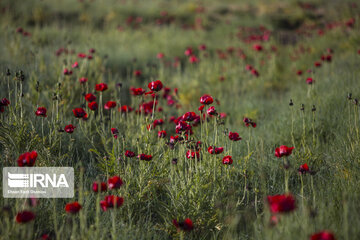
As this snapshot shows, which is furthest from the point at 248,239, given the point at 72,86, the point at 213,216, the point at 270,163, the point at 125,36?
the point at 125,36

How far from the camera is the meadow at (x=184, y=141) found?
1593mm

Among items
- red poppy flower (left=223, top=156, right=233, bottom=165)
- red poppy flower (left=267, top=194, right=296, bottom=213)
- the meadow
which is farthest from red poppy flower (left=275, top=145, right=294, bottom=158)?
red poppy flower (left=267, top=194, right=296, bottom=213)

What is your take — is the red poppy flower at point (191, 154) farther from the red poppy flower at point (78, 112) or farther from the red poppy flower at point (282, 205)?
the red poppy flower at point (78, 112)

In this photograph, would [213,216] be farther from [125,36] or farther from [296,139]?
[125,36]

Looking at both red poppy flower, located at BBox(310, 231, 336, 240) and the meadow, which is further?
the meadow

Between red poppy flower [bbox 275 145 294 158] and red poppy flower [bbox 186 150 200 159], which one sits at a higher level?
red poppy flower [bbox 275 145 294 158]

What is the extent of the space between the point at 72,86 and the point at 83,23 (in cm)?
680

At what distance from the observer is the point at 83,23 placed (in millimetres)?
9414

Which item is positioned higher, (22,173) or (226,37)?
(226,37)

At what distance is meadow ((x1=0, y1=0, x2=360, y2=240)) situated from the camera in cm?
159

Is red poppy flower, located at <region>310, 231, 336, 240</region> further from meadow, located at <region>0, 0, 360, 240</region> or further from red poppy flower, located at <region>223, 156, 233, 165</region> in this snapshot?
red poppy flower, located at <region>223, 156, 233, 165</region>

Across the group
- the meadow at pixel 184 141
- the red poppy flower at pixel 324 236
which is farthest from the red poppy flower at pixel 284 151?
the red poppy flower at pixel 324 236

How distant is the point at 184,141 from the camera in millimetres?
1881

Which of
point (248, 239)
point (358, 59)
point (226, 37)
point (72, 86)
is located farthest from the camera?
point (226, 37)
